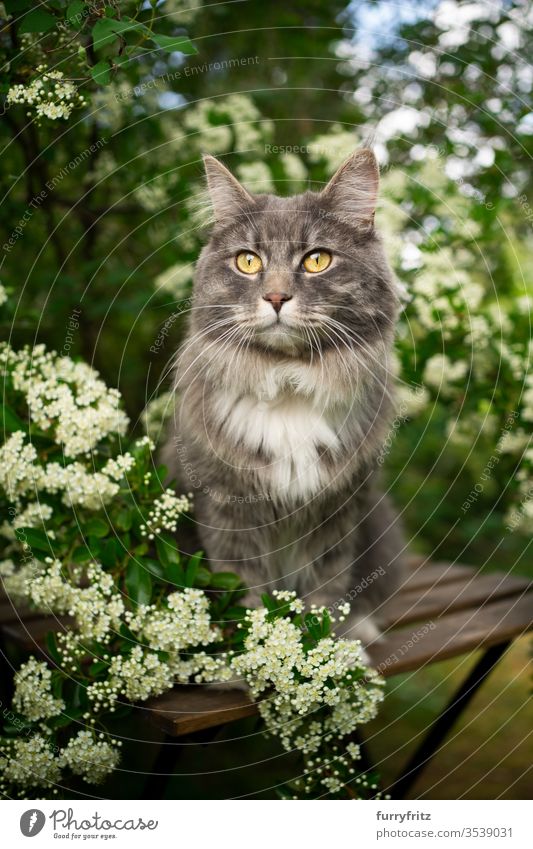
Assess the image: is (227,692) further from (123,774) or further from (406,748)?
(406,748)

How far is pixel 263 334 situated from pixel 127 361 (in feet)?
6.72

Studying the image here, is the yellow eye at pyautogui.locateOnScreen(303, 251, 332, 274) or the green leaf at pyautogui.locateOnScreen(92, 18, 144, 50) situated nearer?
the green leaf at pyautogui.locateOnScreen(92, 18, 144, 50)

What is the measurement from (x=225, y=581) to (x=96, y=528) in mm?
379

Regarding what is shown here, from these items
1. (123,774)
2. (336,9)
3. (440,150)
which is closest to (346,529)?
(123,774)

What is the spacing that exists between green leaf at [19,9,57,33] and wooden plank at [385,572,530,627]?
6.57 feet

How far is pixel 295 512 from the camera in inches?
79.4

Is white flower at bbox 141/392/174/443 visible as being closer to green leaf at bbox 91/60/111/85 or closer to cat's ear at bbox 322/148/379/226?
cat's ear at bbox 322/148/379/226

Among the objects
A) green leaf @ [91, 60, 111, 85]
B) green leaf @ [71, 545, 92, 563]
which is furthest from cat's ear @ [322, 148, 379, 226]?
green leaf @ [71, 545, 92, 563]

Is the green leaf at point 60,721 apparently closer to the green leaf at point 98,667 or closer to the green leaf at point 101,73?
the green leaf at point 98,667

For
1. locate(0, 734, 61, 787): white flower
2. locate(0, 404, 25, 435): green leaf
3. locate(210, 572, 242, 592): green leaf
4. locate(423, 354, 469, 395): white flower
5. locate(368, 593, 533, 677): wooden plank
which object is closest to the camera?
locate(0, 734, 61, 787): white flower

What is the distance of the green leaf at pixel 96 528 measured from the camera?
6.46ft

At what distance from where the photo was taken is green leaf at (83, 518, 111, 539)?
6.46ft

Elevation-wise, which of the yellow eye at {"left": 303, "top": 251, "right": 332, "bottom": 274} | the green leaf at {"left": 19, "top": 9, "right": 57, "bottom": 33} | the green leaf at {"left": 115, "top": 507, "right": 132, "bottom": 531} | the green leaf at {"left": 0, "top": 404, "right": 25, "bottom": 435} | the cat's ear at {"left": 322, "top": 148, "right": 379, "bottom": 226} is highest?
the green leaf at {"left": 19, "top": 9, "right": 57, "bottom": 33}

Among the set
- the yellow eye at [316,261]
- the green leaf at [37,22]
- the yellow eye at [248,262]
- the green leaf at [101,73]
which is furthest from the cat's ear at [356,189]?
the green leaf at [37,22]
